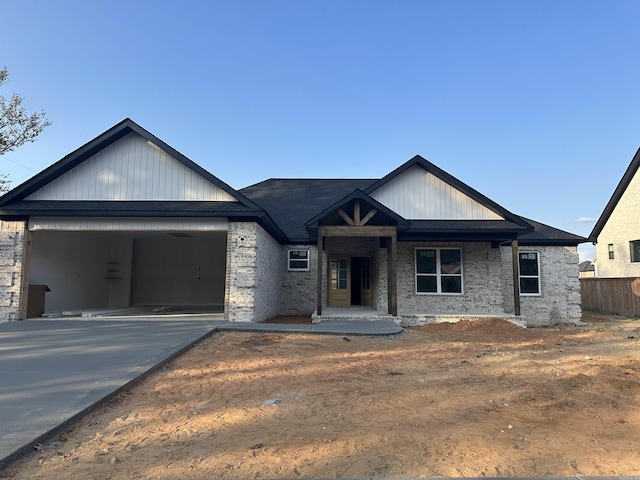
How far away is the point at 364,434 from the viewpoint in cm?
394

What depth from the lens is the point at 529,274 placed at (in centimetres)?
1479

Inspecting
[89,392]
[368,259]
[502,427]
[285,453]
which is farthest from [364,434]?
[368,259]

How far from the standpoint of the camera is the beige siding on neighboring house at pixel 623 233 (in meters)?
19.7

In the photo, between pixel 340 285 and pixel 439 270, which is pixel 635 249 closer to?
pixel 439 270

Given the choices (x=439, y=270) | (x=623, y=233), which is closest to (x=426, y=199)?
(x=439, y=270)

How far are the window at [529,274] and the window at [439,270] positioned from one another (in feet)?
8.80

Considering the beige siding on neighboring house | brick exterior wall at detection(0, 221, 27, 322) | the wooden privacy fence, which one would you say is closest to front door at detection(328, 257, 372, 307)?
brick exterior wall at detection(0, 221, 27, 322)

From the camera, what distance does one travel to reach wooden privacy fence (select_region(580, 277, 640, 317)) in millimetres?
16734

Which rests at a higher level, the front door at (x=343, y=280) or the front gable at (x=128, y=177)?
the front gable at (x=128, y=177)

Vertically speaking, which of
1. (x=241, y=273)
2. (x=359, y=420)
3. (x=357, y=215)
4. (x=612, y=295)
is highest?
(x=357, y=215)

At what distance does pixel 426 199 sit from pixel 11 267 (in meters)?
13.2

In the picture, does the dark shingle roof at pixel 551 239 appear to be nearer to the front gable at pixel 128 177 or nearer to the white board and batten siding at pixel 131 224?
the front gable at pixel 128 177

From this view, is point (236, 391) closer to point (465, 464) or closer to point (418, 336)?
Answer: point (465, 464)

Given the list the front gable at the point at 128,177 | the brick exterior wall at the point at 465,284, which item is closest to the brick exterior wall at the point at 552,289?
the brick exterior wall at the point at 465,284
